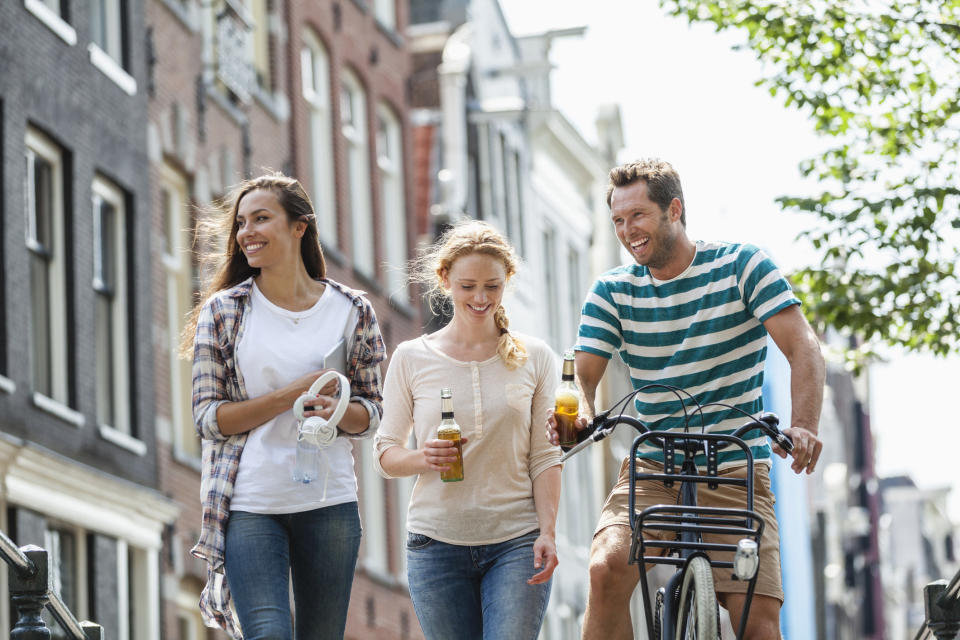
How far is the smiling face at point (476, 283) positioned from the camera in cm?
680

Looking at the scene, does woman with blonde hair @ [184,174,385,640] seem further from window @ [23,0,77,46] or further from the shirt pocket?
window @ [23,0,77,46]

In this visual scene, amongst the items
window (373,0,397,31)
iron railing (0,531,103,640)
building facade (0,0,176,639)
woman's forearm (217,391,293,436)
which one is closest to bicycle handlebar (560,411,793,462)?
woman's forearm (217,391,293,436)

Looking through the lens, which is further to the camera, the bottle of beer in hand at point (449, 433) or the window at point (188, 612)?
the window at point (188, 612)

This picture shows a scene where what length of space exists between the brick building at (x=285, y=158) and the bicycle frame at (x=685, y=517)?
839 centimetres

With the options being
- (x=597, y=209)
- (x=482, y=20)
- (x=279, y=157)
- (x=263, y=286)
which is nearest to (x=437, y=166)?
(x=482, y=20)

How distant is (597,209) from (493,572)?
3345 centimetres

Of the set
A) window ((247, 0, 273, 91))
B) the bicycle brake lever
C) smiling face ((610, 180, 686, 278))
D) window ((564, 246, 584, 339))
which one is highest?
window ((564, 246, 584, 339))

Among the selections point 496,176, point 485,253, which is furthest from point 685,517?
point 496,176

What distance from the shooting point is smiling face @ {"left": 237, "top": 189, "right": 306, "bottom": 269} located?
22.2 feet

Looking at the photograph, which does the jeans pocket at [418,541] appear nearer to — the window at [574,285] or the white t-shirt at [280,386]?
the white t-shirt at [280,386]

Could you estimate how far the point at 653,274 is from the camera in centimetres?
694

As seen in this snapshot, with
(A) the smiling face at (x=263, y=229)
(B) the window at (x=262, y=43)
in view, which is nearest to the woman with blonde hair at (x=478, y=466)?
(A) the smiling face at (x=263, y=229)

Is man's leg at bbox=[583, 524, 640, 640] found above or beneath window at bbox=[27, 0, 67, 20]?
beneath

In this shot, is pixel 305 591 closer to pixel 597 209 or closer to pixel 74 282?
pixel 74 282
